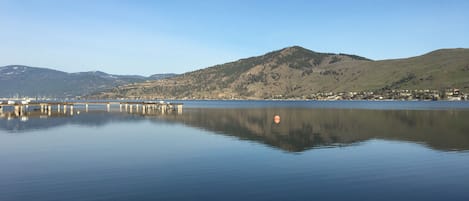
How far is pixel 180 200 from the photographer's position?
2316cm

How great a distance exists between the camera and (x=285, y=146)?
48.4 meters

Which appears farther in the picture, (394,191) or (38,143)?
(38,143)

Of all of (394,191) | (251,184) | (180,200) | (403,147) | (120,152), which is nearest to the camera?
(180,200)

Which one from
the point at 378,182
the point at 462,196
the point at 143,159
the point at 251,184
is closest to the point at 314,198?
the point at 251,184

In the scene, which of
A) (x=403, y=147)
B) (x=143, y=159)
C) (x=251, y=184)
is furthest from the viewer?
(x=403, y=147)

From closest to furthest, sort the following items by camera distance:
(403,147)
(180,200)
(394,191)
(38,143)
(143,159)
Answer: (180,200), (394,191), (143,159), (403,147), (38,143)

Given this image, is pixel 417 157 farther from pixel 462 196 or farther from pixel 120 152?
pixel 120 152

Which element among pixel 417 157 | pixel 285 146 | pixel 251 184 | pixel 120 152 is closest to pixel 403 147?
pixel 417 157

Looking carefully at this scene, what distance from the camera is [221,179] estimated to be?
1149 inches

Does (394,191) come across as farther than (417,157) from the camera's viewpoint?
No

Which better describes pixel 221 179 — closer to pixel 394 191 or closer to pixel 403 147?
pixel 394 191

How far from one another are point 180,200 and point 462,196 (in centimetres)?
1743

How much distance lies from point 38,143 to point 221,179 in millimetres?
33446

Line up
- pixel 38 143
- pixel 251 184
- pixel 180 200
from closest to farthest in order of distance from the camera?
pixel 180 200, pixel 251 184, pixel 38 143
